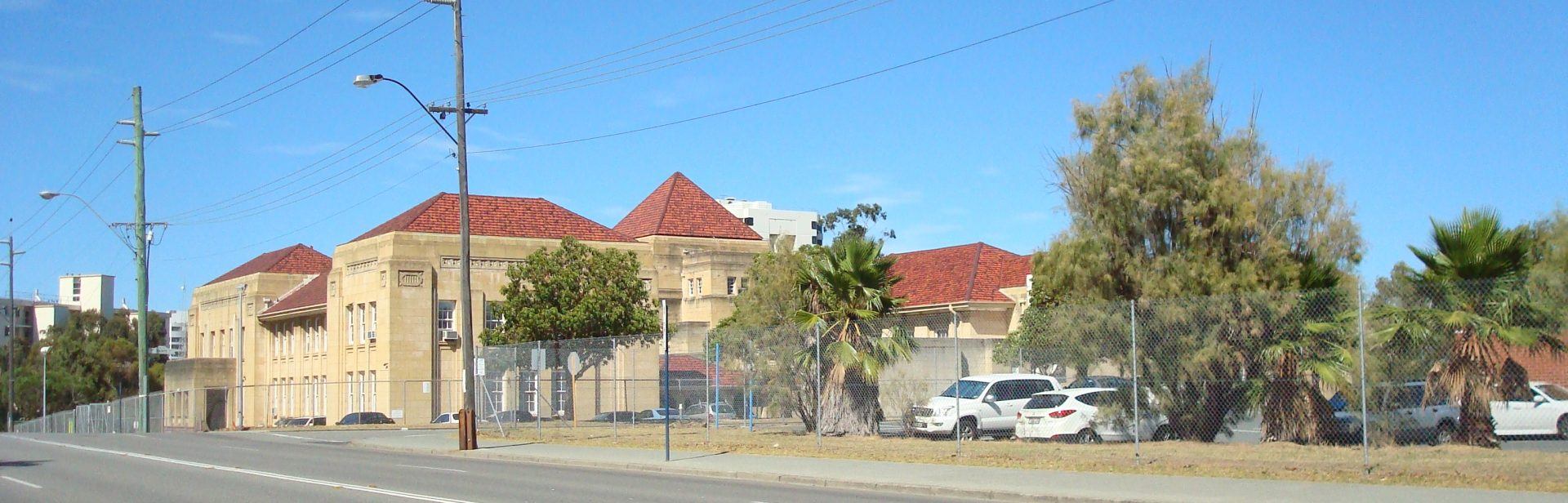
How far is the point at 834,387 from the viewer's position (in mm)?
28156

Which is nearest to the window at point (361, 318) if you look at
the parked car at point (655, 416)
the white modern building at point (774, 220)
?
the parked car at point (655, 416)

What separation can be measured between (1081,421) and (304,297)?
45.6 meters

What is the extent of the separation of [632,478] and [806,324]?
27.7 feet

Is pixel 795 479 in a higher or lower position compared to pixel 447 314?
lower

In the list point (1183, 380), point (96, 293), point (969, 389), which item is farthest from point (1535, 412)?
point (96, 293)

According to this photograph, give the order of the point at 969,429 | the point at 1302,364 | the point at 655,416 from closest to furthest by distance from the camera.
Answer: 1. the point at 1302,364
2. the point at 969,429
3. the point at 655,416

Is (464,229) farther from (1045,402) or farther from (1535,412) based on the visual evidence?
(1535,412)

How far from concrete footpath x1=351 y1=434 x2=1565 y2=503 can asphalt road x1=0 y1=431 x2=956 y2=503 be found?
1.98 feet

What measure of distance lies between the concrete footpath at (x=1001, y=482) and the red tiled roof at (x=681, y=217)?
115 feet

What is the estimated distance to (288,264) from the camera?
2694 inches

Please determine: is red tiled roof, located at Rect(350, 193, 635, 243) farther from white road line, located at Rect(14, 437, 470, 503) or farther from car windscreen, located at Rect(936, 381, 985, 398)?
car windscreen, located at Rect(936, 381, 985, 398)

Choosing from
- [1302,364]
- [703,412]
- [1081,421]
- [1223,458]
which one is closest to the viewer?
[1223,458]

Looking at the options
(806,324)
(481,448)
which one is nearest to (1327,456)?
(806,324)

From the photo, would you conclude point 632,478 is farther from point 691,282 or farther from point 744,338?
point 691,282
